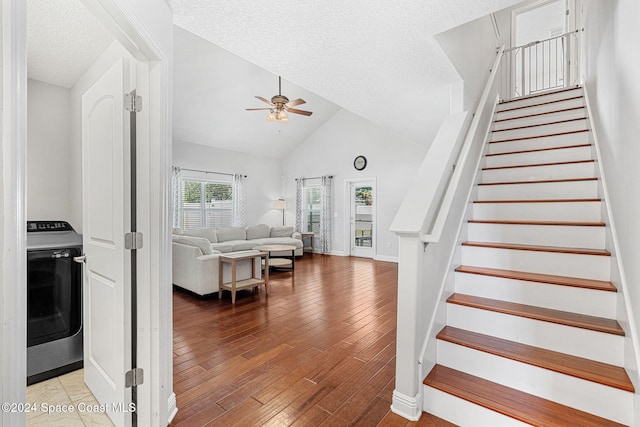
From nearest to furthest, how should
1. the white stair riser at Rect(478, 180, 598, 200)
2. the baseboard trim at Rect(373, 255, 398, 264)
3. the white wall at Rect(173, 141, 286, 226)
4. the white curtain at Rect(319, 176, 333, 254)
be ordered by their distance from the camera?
the white stair riser at Rect(478, 180, 598, 200)
the baseboard trim at Rect(373, 255, 398, 264)
the white wall at Rect(173, 141, 286, 226)
the white curtain at Rect(319, 176, 333, 254)

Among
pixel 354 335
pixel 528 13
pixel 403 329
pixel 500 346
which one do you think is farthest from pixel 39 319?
pixel 528 13

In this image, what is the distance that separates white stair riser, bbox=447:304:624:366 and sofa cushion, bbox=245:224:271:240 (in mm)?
5978

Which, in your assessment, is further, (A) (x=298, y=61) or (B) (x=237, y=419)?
(A) (x=298, y=61)

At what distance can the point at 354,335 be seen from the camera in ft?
9.17

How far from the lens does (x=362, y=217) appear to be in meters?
7.63

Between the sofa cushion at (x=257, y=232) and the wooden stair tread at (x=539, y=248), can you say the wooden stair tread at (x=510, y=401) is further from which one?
the sofa cushion at (x=257, y=232)

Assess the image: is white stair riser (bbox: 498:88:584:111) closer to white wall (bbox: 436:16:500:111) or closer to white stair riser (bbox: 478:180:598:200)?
white wall (bbox: 436:16:500:111)

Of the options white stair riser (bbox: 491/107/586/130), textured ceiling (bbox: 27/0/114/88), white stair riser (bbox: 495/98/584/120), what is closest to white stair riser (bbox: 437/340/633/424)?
white stair riser (bbox: 491/107/586/130)

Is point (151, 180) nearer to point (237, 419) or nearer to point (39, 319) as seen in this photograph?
point (237, 419)

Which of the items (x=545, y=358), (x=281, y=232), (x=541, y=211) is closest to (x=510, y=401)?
(x=545, y=358)

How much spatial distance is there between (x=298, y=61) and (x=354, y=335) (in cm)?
247

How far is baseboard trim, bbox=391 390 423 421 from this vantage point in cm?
167

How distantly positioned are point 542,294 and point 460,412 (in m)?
0.90

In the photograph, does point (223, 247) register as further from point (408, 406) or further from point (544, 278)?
point (544, 278)
